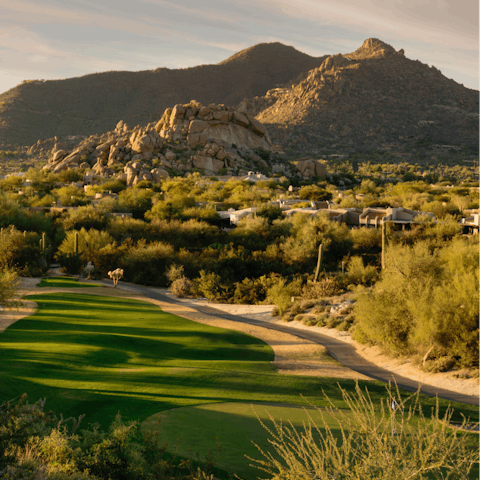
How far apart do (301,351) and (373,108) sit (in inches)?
4017

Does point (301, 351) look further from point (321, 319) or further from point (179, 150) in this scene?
point (179, 150)

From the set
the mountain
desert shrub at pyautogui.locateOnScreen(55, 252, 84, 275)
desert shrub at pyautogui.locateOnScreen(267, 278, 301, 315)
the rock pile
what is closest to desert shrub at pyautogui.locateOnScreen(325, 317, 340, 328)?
desert shrub at pyautogui.locateOnScreen(267, 278, 301, 315)

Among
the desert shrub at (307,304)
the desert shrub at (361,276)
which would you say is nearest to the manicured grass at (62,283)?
the desert shrub at (307,304)

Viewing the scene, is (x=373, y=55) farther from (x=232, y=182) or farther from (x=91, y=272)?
(x=91, y=272)

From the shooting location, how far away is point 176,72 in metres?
162

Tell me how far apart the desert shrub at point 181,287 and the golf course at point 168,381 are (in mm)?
8844

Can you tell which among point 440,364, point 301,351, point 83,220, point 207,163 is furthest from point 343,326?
point 207,163

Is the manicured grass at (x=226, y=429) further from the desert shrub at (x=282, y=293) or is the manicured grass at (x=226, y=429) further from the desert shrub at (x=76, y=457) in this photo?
the desert shrub at (x=282, y=293)

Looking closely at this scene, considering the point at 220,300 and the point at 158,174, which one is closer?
the point at 220,300

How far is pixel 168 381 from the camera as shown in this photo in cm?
1079

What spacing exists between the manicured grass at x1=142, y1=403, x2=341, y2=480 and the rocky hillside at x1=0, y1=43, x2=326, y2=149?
109m

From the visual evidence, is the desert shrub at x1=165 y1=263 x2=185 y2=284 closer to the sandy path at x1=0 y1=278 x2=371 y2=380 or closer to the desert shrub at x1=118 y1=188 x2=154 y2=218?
the sandy path at x1=0 y1=278 x2=371 y2=380

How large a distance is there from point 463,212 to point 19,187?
50.7 metres

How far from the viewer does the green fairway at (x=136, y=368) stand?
9508 mm
